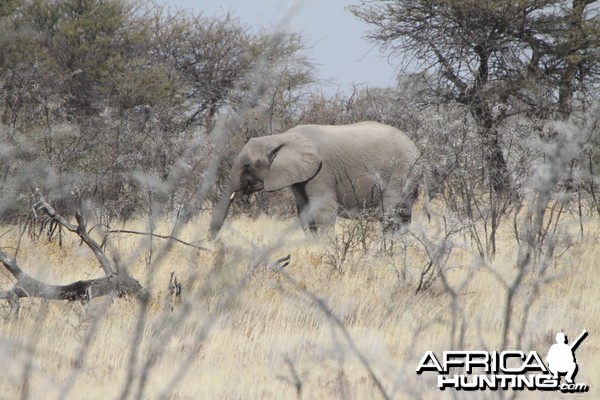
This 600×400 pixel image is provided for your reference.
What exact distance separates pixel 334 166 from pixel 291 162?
544mm

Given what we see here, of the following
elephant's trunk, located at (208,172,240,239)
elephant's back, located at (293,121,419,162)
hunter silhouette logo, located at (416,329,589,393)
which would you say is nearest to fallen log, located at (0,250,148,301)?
hunter silhouette logo, located at (416,329,589,393)

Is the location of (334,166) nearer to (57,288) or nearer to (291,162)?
(291,162)

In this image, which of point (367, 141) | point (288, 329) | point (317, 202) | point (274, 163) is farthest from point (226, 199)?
point (288, 329)

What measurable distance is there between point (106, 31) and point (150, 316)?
52.4 ft

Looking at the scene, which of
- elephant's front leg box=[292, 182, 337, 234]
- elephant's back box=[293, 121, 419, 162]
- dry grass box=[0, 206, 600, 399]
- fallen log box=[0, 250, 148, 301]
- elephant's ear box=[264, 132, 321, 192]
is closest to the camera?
dry grass box=[0, 206, 600, 399]

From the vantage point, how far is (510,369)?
3.39m

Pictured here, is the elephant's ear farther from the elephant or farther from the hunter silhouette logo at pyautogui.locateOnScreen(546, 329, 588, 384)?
the hunter silhouette logo at pyautogui.locateOnScreen(546, 329, 588, 384)

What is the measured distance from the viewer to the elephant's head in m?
10.6

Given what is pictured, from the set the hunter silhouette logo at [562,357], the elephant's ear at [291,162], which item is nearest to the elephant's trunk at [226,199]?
the elephant's ear at [291,162]

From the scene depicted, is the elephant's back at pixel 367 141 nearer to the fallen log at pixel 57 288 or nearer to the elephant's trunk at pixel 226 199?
the elephant's trunk at pixel 226 199

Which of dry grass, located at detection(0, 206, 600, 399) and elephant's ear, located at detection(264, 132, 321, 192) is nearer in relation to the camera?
dry grass, located at detection(0, 206, 600, 399)

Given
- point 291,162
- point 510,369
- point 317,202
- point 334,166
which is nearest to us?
point 510,369

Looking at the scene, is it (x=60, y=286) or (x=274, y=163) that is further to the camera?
(x=274, y=163)

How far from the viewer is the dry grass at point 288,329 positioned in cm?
377
